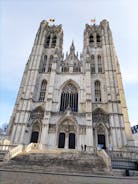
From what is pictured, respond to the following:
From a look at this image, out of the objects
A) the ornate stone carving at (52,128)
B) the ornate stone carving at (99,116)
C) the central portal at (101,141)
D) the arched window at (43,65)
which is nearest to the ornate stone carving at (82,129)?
the ornate stone carving at (99,116)

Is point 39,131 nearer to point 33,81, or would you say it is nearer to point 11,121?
point 11,121

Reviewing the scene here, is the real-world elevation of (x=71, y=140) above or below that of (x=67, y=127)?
below

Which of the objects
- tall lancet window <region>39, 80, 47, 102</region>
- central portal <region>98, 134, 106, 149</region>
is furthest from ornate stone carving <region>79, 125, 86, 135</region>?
tall lancet window <region>39, 80, 47, 102</region>

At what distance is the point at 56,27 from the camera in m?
37.2

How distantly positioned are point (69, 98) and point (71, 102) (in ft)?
2.70

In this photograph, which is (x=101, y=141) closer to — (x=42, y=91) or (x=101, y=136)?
(x=101, y=136)

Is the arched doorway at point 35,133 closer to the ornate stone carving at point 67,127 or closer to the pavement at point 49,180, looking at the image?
the ornate stone carving at point 67,127

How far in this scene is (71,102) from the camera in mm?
25406

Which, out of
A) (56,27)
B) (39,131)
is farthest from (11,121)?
(56,27)

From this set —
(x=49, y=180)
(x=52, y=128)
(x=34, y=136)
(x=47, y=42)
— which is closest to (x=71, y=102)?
(x=52, y=128)

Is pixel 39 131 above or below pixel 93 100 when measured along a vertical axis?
below

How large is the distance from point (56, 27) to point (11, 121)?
2659cm

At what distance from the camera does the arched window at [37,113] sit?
927 inches

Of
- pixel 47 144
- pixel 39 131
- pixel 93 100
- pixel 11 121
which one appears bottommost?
pixel 47 144
